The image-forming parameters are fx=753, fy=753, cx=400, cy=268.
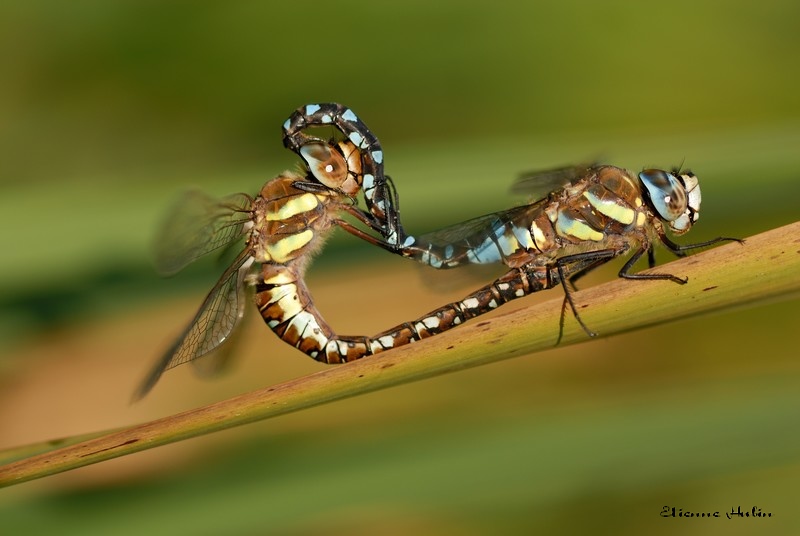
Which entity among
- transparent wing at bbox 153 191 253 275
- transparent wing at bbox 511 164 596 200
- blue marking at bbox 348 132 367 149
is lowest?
transparent wing at bbox 511 164 596 200

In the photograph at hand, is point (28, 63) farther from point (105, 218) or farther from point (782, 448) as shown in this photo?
point (782, 448)

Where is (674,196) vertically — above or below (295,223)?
below

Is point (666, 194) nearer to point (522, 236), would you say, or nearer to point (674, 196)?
point (674, 196)

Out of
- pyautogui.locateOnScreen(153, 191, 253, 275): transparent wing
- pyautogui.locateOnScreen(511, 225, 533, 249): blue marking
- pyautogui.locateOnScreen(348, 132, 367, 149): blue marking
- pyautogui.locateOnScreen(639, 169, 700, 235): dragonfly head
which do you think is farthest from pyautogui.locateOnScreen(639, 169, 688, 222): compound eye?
pyautogui.locateOnScreen(153, 191, 253, 275): transparent wing

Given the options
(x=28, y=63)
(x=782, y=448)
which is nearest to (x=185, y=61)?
(x=28, y=63)

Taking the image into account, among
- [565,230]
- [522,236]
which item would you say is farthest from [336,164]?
[565,230]

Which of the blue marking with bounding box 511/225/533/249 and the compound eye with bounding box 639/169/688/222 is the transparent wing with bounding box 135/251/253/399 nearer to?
the blue marking with bounding box 511/225/533/249
